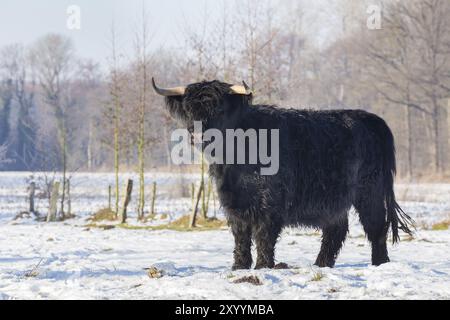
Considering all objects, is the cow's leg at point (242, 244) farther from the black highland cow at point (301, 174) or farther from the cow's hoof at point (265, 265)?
the cow's hoof at point (265, 265)

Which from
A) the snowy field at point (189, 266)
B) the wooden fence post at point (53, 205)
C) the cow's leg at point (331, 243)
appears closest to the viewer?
the snowy field at point (189, 266)

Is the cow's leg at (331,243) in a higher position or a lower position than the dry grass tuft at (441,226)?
higher

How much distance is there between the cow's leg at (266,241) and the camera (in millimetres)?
6988

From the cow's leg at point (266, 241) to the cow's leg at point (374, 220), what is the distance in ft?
5.02

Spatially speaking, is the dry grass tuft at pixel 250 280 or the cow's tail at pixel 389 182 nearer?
the dry grass tuft at pixel 250 280

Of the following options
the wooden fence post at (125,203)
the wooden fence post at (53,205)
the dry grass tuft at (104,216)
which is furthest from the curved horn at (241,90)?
the wooden fence post at (53,205)

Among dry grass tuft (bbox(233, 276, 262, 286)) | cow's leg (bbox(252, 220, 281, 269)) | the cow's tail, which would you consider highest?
the cow's tail

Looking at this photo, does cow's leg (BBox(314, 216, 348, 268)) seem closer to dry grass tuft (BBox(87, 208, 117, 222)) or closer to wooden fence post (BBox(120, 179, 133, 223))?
wooden fence post (BBox(120, 179, 133, 223))

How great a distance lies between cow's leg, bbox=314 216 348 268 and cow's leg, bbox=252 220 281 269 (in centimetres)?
136

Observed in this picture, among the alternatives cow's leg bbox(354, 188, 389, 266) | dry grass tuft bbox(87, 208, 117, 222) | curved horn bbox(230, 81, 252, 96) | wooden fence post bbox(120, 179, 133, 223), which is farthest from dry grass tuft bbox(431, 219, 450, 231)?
dry grass tuft bbox(87, 208, 117, 222)

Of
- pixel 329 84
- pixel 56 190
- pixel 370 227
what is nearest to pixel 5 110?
pixel 329 84

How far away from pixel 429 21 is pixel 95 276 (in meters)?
35.7

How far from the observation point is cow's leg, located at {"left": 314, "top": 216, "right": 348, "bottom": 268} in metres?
8.16

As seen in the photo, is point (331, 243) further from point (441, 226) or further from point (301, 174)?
point (441, 226)
